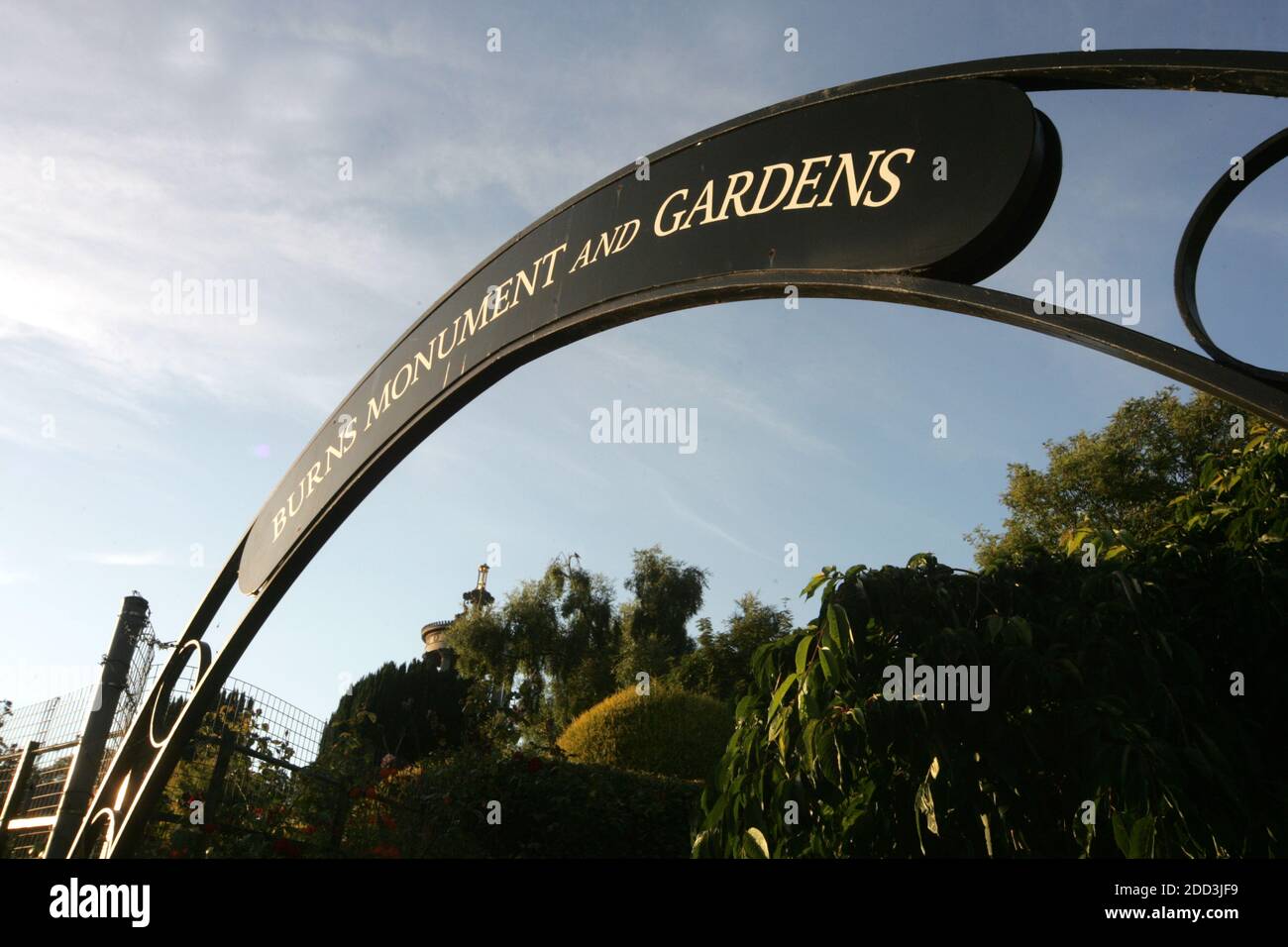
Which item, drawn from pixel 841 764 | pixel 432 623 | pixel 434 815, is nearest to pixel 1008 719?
pixel 841 764

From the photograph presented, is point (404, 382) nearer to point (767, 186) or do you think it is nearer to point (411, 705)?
point (767, 186)

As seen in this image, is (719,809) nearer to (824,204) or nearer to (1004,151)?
(824,204)

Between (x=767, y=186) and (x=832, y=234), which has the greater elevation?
(x=767, y=186)

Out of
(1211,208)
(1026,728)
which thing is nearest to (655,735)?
(1026,728)

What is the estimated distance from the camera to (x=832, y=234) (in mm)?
2275

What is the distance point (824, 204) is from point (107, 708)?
3.91 meters

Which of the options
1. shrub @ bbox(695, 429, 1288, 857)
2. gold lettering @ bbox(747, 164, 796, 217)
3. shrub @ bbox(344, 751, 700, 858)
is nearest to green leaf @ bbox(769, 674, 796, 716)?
shrub @ bbox(695, 429, 1288, 857)

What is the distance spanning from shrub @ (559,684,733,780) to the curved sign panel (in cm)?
849

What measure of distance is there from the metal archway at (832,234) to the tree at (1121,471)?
1663cm

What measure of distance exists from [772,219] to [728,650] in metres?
21.7

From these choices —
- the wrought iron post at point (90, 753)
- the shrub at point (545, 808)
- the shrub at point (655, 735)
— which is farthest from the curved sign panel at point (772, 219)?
the shrub at point (655, 735)

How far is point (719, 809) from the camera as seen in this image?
3.81 m

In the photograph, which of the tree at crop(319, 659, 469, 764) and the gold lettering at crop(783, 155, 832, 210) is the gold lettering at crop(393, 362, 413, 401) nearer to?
the gold lettering at crop(783, 155, 832, 210)

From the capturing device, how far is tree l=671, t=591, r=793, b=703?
2274cm
